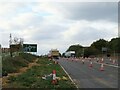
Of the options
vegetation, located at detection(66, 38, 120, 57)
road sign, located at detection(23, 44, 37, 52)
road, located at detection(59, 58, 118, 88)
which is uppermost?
vegetation, located at detection(66, 38, 120, 57)

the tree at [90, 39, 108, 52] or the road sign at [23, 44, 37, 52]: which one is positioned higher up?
the tree at [90, 39, 108, 52]

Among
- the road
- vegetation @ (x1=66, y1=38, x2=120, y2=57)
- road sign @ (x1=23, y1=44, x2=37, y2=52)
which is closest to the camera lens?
the road

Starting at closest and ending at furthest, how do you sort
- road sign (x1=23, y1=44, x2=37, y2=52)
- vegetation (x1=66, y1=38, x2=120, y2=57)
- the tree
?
road sign (x1=23, y1=44, x2=37, y2=52), vegetation (x1=66, y1=38, x2=120, y2=57), the tree

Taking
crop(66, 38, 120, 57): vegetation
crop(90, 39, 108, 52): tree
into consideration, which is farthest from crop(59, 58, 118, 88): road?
crop(90, 39, 108, 52): tree

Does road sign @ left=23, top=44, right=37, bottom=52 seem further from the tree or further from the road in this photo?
the tree

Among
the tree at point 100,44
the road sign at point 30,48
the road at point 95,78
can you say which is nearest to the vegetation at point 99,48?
the tree at point 100,44

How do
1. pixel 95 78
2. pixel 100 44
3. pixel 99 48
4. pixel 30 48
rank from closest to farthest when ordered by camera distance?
pixel 95 78
pixel 30 48
pixel 99 48
pixel 100 44

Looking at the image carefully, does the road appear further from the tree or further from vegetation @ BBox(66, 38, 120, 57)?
the tree

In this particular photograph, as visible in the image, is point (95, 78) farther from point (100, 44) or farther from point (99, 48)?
point (100, 44)

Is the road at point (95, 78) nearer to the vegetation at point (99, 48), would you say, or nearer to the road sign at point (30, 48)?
the road sign at point (30, 48)

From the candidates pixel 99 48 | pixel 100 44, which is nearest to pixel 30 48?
pixel 99 48

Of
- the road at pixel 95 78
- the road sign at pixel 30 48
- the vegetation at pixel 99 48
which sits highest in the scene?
the vegetation at pixel 99 48

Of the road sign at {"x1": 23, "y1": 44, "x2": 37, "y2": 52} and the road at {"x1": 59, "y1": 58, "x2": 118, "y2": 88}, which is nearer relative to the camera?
the road at {"x1": 59, "y1": 58, "x2": 118, "y2": 88}

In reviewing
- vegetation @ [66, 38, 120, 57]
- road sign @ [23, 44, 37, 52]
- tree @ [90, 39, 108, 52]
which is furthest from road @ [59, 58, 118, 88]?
tree @ [90, 39, 108, 52]
